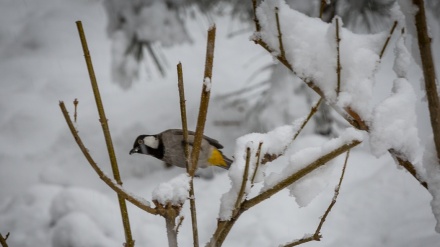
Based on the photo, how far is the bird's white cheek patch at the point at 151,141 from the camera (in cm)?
232

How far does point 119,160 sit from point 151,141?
1698 millimetres

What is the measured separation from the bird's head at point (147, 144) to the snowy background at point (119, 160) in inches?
18.1

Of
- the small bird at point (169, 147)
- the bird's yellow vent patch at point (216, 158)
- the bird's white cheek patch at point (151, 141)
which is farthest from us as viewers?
the bird's yellow vent patch at point (216, 158)

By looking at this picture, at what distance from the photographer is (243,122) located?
3992 millimetres

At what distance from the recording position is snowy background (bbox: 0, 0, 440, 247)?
2.18 meters

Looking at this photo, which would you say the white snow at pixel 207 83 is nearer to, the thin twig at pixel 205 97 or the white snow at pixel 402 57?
the thin twig at pixel 205 97

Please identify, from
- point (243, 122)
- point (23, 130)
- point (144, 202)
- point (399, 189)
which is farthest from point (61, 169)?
point (144, 202)

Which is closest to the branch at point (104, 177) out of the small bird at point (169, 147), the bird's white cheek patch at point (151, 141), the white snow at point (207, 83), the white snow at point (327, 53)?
the white snow at point (207, 83)

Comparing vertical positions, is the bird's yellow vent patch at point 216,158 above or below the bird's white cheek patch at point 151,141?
above

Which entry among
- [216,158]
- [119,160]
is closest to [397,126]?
[216,158]

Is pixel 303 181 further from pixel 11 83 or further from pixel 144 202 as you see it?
pixel 11 83

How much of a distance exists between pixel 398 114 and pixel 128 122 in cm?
390

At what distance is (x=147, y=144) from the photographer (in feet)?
7.84

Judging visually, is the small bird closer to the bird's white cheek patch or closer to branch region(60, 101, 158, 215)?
the bird's white cheek patch
